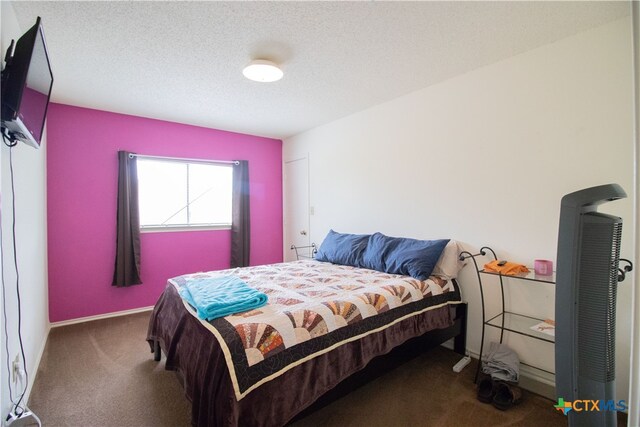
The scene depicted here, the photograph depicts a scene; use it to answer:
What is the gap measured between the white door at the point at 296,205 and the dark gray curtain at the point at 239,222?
2.37 feet

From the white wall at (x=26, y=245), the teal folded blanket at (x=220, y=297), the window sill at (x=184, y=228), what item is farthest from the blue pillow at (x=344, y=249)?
the white wall at (x=26, y=245)

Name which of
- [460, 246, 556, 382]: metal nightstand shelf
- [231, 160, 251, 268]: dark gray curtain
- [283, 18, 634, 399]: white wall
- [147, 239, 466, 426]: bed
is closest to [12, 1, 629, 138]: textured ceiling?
[283, 18, 634, 399]: white wall

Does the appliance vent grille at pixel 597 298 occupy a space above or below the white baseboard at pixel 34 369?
above

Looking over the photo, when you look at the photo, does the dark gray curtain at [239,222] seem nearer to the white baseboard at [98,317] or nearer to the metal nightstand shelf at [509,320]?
the white baseboard at [98,317]

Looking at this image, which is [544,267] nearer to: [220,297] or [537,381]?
[537,381]

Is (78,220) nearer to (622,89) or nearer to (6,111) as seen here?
(6,111)

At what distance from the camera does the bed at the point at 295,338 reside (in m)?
1.39

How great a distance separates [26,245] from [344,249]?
2.61 metres

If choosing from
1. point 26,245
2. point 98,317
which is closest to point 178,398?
point 26,245

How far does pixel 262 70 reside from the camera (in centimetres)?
234

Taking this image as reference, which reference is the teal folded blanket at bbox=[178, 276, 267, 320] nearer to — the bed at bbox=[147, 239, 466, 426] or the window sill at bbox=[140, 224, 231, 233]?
the bed at bbox=[147, 239, 466, 426]

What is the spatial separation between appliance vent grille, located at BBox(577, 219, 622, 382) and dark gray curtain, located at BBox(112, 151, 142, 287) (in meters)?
4.06

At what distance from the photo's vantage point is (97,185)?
11.3ft

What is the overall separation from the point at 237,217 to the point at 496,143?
3.37 meters
